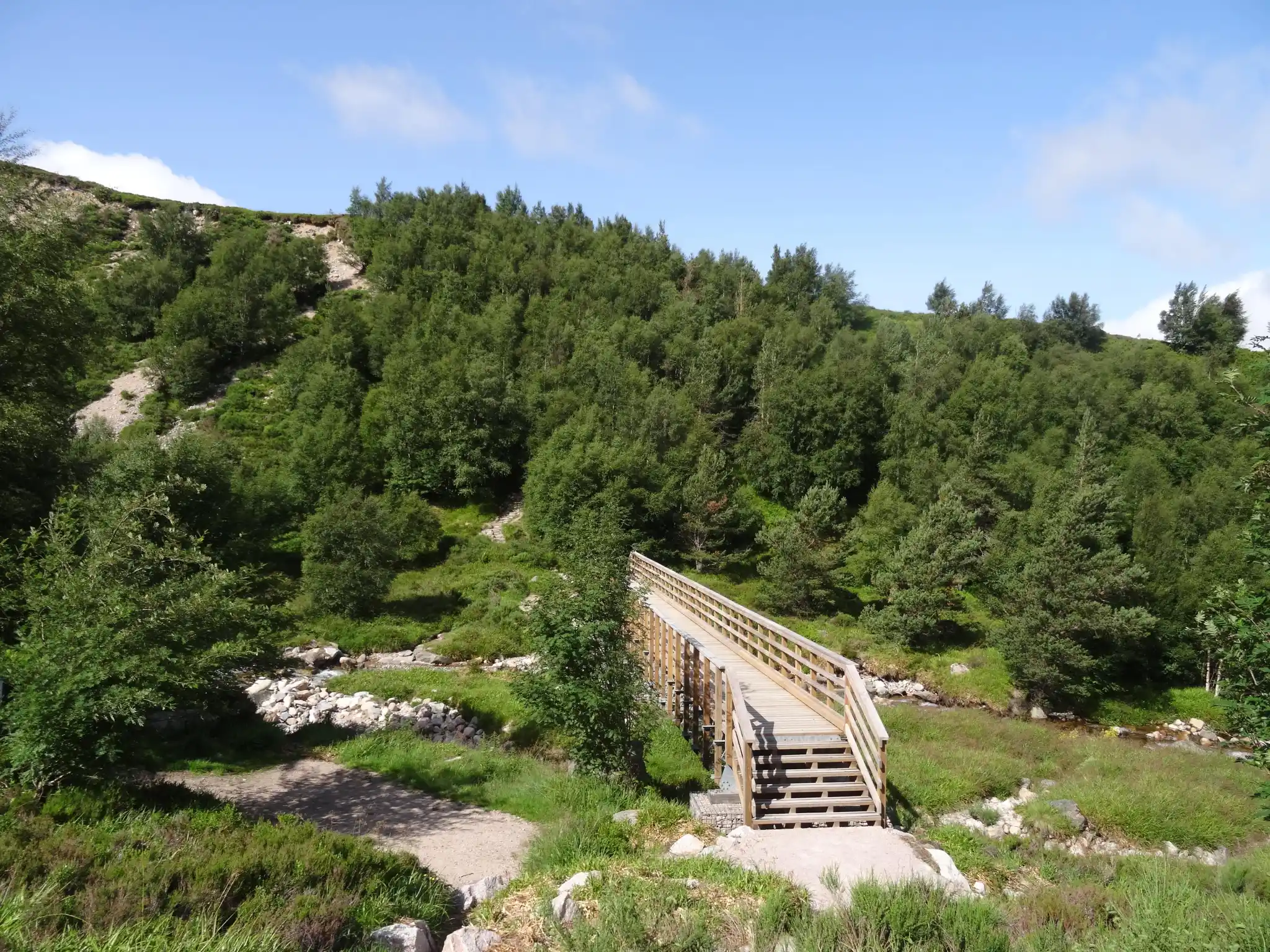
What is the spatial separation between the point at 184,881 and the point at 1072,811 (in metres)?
14.9

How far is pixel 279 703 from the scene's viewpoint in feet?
63.2

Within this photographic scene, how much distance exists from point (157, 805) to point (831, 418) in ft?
148

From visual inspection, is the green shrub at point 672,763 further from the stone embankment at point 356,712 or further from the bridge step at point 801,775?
the stone embankment at point 356,712

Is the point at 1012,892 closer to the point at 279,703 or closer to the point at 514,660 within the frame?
the point at 279,703

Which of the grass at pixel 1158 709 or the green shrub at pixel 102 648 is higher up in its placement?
the green shrub at pixel 102 648

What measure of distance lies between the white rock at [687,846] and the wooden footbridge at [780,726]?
1.25 m

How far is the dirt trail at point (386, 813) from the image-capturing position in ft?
33.9

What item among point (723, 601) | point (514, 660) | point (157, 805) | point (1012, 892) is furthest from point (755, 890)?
point (514, 660)

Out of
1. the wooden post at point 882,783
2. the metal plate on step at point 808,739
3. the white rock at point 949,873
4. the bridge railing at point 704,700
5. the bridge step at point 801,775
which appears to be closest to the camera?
→ the white rock at point 949,873

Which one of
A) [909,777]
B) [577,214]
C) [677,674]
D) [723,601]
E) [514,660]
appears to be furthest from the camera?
[577,214]

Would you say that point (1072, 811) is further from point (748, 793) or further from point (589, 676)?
point (589, 676)

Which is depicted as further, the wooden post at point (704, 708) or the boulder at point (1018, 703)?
the boulder at point (1018, 703)

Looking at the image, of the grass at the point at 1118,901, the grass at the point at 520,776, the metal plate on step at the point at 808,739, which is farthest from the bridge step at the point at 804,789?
the grass at the point at 1118,901

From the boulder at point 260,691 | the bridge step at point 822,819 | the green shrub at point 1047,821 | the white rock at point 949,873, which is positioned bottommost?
the boulder at point 260,691
